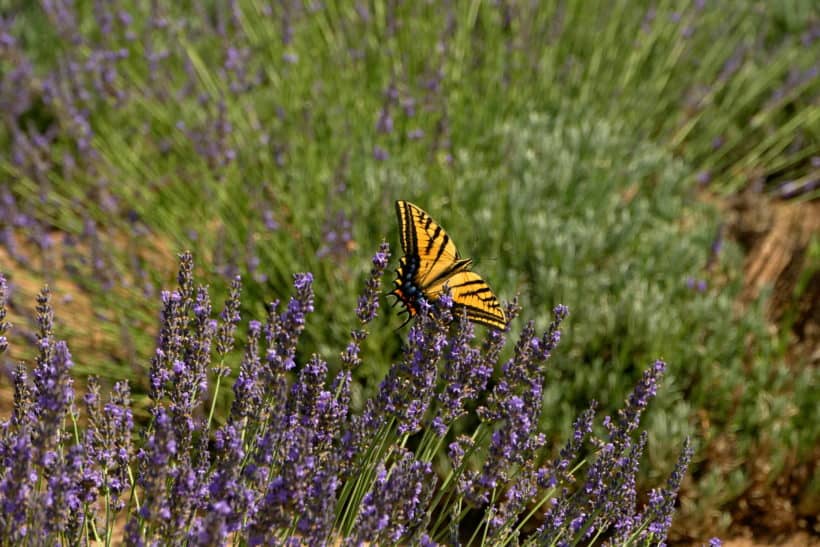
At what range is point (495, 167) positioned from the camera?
4441 mm

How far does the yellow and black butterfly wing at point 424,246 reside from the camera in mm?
2729

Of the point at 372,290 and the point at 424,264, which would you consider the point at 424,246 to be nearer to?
the point at 424,264

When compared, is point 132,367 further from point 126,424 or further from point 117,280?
point 126,424

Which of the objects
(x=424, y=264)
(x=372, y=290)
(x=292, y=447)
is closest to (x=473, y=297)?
(x=424, y=264)

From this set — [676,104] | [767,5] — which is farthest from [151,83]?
[767,5]

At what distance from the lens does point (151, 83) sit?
183 inches

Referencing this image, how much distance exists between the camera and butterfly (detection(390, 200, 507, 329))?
2643 millimetres

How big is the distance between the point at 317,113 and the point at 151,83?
87 centimetres

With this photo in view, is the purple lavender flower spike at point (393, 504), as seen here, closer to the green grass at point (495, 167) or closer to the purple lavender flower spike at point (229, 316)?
the purple lavender flower spike at point (229, 316)

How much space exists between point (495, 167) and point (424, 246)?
5.73 feet

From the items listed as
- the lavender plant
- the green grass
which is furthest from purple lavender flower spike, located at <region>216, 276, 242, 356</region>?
the green grass

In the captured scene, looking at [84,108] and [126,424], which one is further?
[84,108]

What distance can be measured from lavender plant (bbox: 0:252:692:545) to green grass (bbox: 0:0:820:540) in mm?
1153

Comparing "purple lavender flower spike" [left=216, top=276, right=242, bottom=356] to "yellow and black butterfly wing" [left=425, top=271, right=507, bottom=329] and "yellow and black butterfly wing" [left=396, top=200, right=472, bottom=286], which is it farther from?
"yellow and black butterfly wing" [left=396, top=200, right=472, bottom=286]
